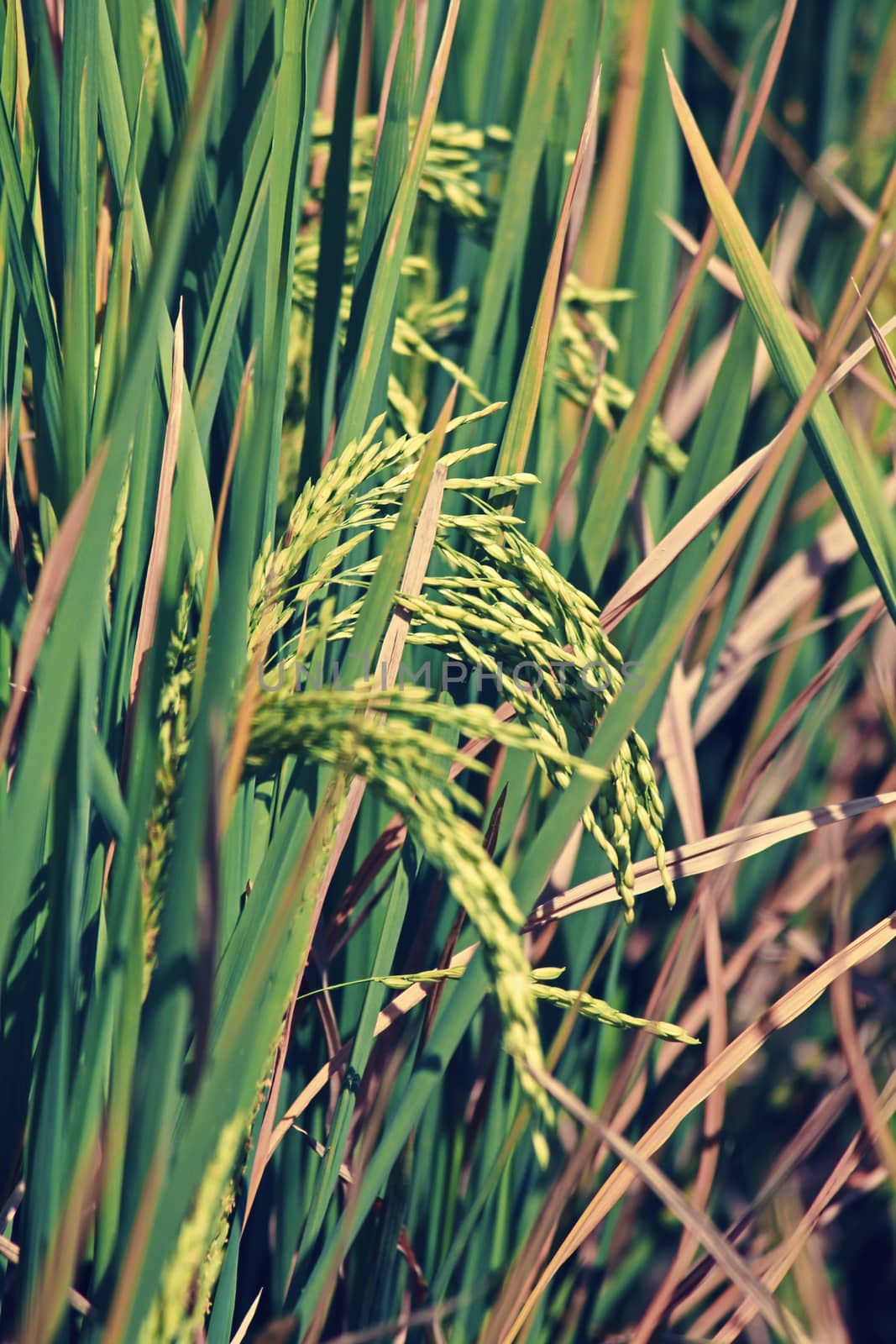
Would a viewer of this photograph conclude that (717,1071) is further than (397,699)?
Yes

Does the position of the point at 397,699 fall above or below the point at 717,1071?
above

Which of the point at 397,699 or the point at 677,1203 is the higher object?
the point at 397,699

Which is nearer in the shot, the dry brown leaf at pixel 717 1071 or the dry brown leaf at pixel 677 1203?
Answer: the dry brown leaf at pixel 677 1203

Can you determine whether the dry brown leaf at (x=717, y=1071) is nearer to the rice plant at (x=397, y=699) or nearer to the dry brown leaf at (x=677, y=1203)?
the rice plant at (x=397, y=699)

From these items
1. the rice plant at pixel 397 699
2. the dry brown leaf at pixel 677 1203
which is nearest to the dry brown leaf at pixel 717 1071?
the rice plant at pixel 397 699

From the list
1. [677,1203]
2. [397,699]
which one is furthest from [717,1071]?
[397,699]

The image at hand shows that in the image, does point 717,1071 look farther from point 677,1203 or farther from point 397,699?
point 397,699

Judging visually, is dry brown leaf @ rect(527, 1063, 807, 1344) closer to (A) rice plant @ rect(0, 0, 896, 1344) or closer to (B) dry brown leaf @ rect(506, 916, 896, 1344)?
(A) rice plant @ rect(0, 0, 896, 1344)

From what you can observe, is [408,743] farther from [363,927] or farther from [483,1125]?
[483,1125]

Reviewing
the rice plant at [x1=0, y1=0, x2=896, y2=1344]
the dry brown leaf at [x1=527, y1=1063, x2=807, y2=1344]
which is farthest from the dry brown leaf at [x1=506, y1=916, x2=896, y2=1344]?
the dry brown leaf at [x1=527, y1=1063, x2=807, y2=1344]
